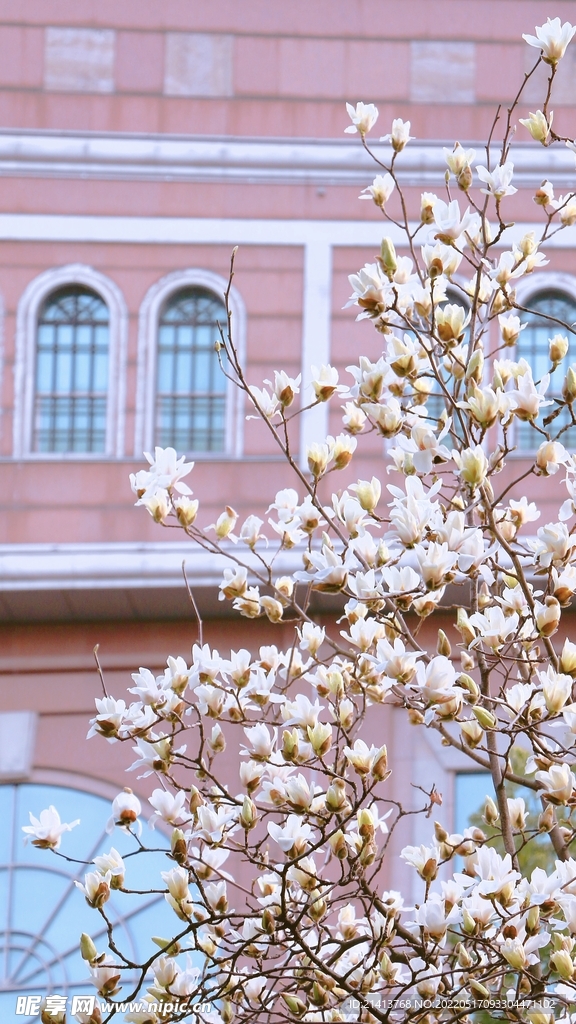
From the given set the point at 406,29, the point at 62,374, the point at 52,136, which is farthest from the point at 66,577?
the point at 406,29

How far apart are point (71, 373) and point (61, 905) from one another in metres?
4.11

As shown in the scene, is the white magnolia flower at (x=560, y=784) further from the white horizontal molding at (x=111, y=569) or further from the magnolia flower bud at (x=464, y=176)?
the white horizontal molding at (x=111, y=569)

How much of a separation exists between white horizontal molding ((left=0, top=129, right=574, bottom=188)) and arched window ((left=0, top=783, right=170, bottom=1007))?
195 inches

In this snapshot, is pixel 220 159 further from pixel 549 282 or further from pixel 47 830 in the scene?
pixel 47 830

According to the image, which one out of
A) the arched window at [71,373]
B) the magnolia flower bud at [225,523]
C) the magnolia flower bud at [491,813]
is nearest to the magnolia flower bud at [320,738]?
the magnolia flower bud at [491,813]

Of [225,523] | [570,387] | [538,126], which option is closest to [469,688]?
[570,387]

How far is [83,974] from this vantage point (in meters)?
10.9

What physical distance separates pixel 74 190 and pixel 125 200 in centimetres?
42

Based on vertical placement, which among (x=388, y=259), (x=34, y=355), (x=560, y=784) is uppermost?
(x=34, y=355)

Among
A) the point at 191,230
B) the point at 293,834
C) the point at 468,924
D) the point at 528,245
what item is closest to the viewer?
the point at 468,924

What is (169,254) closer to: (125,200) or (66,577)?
(125,200)

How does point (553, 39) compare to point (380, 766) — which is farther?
point (553, 39)

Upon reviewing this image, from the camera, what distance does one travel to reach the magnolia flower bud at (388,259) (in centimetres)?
447

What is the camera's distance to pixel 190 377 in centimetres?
1204
